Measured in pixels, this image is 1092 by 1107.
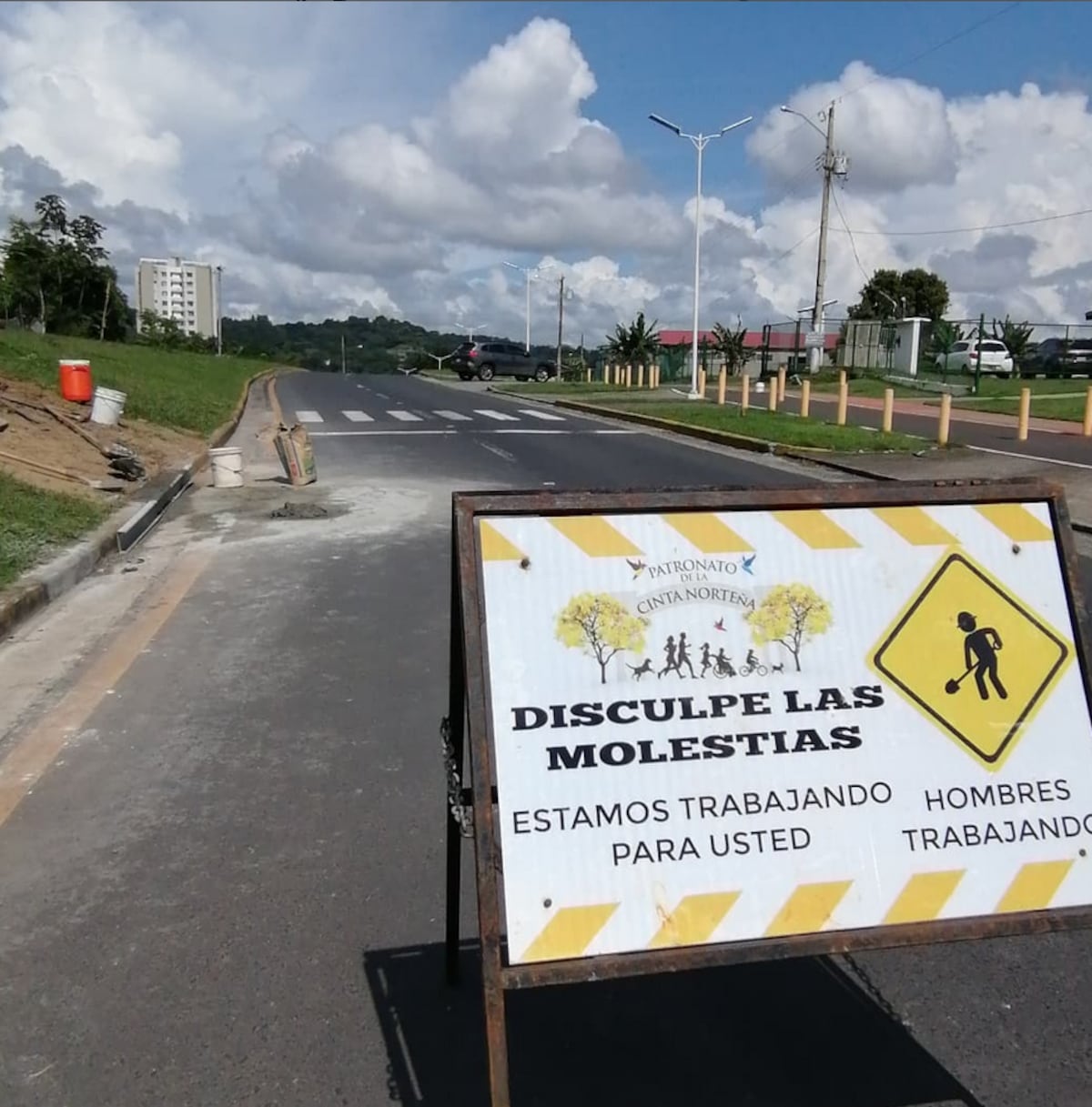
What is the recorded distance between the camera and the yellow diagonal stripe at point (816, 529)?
8.94 ft

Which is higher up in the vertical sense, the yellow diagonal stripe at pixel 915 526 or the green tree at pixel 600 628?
the yellow diagonal stripe at pixel 915 526

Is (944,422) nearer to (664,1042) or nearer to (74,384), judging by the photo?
(74,384)

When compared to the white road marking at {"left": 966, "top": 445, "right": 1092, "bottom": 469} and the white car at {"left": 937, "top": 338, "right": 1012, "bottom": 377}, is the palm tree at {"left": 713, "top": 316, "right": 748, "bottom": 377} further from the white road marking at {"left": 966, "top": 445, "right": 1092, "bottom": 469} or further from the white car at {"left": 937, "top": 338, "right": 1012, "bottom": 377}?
the white road marking at {"left": 966, "top": 445, "right": 1092, "bottom": 469}

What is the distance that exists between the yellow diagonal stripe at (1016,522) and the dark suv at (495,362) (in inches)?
2007

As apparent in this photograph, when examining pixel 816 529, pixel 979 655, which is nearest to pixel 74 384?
pixel 816 529

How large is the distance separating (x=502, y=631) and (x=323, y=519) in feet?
28.7

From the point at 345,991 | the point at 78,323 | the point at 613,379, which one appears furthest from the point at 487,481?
the point at 78,323

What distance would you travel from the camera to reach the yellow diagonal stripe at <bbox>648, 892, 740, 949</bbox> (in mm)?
2424

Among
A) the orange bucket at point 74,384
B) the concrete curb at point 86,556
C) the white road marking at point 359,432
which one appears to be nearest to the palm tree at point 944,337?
the white road marking at point 359,432

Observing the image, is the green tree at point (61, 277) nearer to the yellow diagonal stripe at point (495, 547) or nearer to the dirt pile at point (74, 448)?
the dirt pile at point (74, 448)

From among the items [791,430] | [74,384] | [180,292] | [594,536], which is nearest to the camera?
[594,536]

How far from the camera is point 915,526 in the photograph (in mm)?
2779

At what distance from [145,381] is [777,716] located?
2557cm

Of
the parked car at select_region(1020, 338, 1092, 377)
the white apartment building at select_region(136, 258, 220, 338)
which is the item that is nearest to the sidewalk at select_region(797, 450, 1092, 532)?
the parked car at select_region(1020, 338, 1092, 377)
